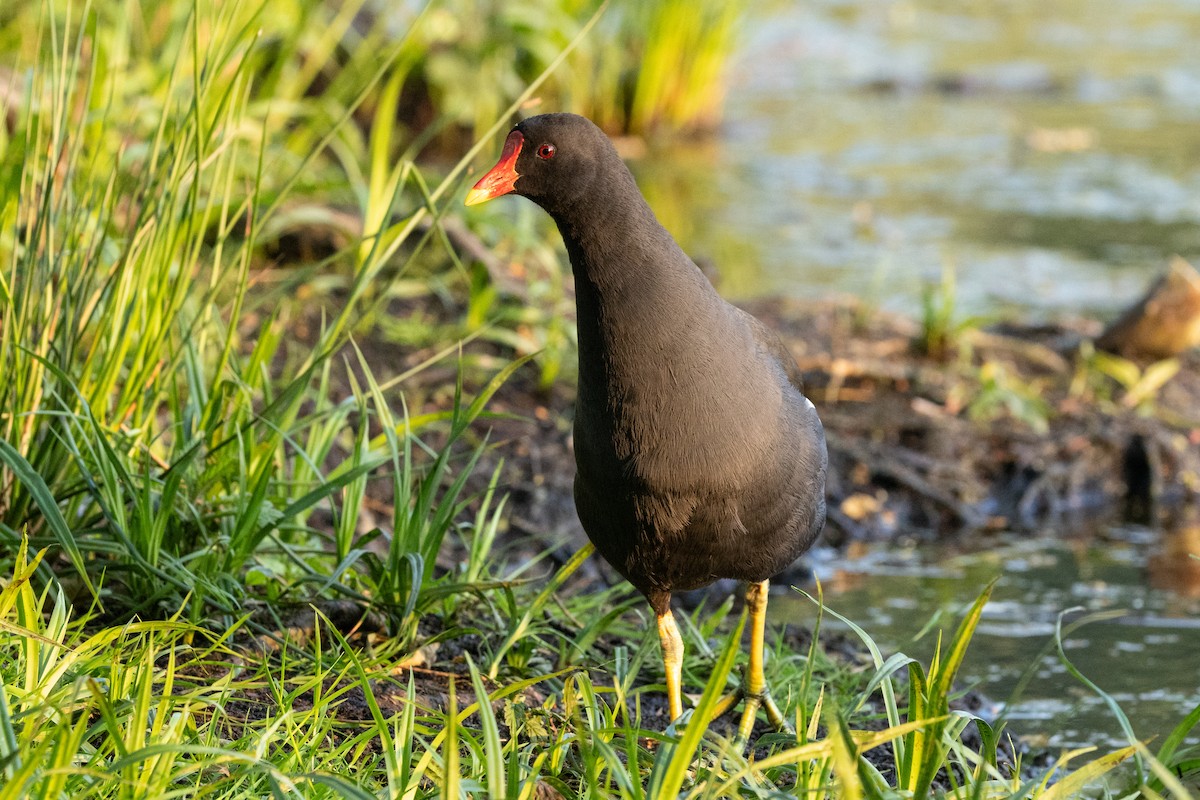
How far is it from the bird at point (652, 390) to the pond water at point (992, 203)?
65cm

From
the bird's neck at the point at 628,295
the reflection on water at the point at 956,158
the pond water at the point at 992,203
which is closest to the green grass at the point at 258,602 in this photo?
the bird's neck at the point at 628,295

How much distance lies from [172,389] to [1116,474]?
11.0 feet

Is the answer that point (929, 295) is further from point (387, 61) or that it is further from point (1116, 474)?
point (387, 61)

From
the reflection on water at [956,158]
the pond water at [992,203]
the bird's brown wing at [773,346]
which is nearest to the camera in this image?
the bird's brown wing at [773,346]

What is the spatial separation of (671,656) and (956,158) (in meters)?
6.78

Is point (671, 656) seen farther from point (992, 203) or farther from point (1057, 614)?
point (992, 203)

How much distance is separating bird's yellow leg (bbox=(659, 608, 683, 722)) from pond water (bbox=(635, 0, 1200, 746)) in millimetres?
903

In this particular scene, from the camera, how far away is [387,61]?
2.99 metres

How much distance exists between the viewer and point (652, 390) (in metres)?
2.58

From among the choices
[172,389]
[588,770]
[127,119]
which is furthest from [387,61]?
[127,119]

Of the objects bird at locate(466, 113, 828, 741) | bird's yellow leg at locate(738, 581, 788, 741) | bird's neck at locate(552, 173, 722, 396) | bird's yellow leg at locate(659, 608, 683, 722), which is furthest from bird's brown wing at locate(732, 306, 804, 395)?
bird's yellow leg at locate(659, 608, 683, 722)

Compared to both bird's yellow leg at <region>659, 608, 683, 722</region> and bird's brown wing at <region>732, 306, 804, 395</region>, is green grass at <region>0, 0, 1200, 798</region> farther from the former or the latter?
bird's brown wing at <region>732, 306, 804, 395</region>

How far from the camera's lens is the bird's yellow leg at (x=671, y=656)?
3.00 metres

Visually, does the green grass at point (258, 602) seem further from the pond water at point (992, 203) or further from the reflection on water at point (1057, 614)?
the pond water at point (992, 203)
